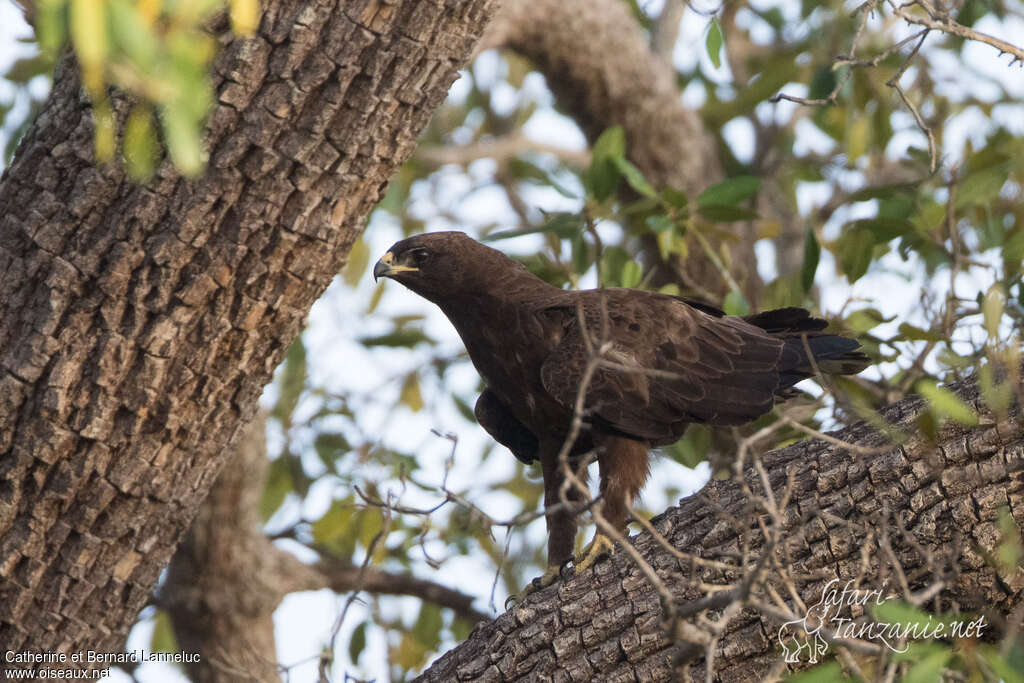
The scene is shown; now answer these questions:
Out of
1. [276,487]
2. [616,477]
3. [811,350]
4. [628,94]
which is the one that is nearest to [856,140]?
[628,94]

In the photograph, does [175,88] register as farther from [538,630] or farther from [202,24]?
[538,630]

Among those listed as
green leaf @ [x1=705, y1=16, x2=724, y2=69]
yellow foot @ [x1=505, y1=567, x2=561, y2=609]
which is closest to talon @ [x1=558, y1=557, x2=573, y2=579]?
yellow foot @ [x1=505, y1=567, x2=561, y2=609]

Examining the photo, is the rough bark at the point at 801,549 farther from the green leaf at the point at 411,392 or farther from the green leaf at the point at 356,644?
the green leaf at the point at 411,392

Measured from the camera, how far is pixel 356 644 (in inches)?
206

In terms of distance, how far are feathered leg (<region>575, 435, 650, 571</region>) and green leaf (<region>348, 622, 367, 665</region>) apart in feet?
6.53

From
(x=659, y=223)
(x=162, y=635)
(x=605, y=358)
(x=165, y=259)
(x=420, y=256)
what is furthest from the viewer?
(x=162, y=635)

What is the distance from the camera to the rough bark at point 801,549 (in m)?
2.59

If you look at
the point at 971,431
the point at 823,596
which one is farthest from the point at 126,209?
the point at 971,431

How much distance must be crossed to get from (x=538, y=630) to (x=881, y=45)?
4040 millimetres

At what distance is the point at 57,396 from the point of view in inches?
120

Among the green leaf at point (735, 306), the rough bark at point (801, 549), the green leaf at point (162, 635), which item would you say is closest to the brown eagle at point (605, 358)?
the green leaf at point (735, 306)

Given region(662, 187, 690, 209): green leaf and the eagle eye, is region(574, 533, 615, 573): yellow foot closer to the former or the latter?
the eagle eye

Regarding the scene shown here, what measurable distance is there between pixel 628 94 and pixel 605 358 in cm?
317

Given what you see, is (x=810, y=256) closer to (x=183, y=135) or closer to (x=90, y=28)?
(x=183, y=135)
